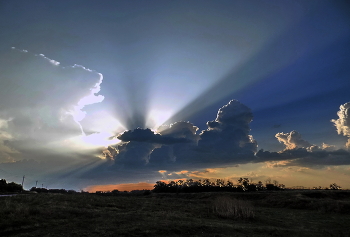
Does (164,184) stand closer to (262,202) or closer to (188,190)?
(188,190)

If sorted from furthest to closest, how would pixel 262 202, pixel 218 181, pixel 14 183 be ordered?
1. pixel 218 181
2. pixel 14 183
3. pixel 262 202

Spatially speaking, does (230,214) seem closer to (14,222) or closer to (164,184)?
(14,222)

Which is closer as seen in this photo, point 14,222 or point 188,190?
point 14,222

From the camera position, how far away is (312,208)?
5616cm

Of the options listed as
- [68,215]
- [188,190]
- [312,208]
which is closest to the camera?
[68,215]

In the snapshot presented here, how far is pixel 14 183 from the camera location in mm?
120188

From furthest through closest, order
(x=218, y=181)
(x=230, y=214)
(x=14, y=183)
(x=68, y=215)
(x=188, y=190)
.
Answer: (x=218, y=181)
(x=188, y=190)
(x=14, y=183)
(x=230, y=214)
(x=68, y=215)

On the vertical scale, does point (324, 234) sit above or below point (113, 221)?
below

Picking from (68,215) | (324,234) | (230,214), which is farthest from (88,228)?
(324,234)

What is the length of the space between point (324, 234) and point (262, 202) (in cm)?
4709

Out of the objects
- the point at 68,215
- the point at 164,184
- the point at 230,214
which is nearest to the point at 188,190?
the point at 164,184

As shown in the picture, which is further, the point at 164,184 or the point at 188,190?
the point at 164,184

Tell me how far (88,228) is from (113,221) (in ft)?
13.2

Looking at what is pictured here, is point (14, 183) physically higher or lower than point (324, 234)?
higher
